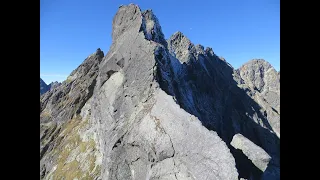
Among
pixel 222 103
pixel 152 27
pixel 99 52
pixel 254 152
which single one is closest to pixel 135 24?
pixel 152 27

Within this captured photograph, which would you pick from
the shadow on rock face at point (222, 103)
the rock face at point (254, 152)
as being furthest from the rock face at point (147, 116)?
the rock face at point (254, 152)

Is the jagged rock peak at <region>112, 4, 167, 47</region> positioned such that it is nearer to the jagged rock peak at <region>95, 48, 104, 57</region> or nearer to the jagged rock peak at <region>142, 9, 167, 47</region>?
the jagged rock peak at <region>142, 9, 167, 47</region>

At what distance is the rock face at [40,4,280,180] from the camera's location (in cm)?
4359

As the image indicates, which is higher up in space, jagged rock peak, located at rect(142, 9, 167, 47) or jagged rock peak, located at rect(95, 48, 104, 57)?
jagged rock peak, located at rect(95, 48, 104, 57)

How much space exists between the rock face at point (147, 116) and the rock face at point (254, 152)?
3.97 m

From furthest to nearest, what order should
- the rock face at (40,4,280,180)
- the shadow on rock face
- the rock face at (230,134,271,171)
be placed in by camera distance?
the shadow on rock face → the rock face at (230,134,271,171) → the rock face at (40,4,280,180)

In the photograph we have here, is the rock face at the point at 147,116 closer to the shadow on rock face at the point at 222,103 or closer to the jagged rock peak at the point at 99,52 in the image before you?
the jagged rock peak at the point at 99,52

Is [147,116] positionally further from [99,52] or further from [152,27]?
[99,52]

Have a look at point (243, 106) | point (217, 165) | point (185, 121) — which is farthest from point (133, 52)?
point (243, 106)

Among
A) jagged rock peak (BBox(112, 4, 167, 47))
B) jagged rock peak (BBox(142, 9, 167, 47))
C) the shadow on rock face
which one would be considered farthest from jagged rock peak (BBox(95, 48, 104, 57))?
jagged rock peak (BBox(142, 9, 167, 47))

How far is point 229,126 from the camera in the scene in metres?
134

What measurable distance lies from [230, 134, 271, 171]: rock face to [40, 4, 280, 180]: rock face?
13.0 ft

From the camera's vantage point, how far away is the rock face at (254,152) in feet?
237
